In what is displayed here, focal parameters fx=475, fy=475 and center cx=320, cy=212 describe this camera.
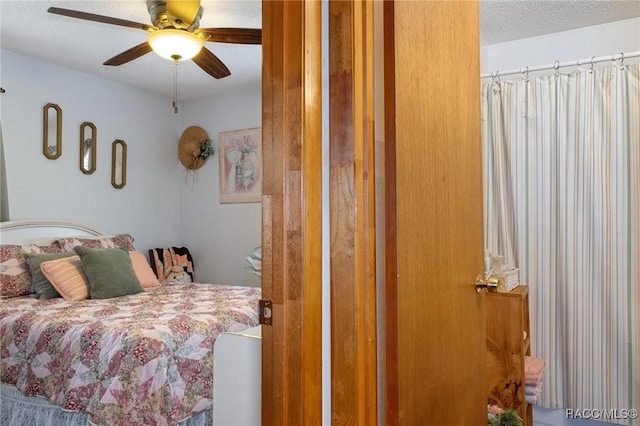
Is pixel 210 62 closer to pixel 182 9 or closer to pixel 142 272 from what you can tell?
pixel 182 9

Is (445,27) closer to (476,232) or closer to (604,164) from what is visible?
(476,232)

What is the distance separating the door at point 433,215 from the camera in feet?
3.67

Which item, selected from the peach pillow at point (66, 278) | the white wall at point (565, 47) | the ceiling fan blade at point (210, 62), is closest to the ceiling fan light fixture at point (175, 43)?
the ceiling fan blade at point (210, 62)

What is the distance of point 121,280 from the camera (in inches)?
118

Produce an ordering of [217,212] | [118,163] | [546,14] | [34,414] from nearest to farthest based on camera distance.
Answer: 1. [34,414]
2. [546,14]
3. [118,163]
4. [217,212]

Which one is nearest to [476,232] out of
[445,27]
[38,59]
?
[445,27]

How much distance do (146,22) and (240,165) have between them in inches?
65.4

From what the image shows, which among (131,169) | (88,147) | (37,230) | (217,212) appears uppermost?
(88,147)

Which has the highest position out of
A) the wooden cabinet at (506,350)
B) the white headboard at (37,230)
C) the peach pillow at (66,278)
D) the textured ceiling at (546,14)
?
the textured ceiling at (546,14)

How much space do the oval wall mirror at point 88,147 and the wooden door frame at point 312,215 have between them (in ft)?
10.8

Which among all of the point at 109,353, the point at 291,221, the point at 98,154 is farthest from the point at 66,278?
the point at 291,221

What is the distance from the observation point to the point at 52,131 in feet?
11.9

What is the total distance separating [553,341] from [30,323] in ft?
8.92

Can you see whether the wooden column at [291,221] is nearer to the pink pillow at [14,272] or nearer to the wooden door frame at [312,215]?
the wooden door frame at [312,215]
